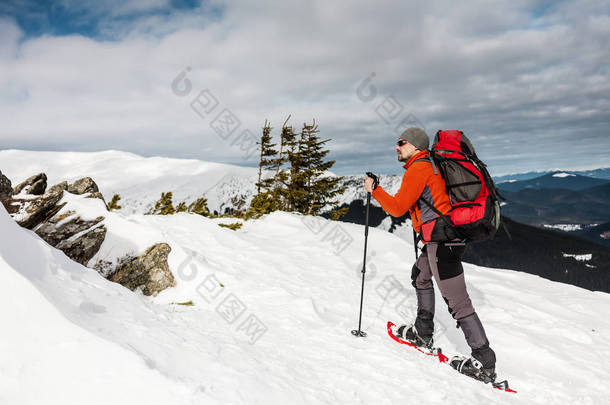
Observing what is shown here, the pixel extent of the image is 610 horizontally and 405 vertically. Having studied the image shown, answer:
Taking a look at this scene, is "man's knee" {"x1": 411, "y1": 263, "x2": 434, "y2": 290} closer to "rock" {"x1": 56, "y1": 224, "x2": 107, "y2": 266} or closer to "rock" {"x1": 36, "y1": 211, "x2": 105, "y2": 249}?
"rock" {"x1": 56, "y1": 224, "x2": 107, "y2": 266}

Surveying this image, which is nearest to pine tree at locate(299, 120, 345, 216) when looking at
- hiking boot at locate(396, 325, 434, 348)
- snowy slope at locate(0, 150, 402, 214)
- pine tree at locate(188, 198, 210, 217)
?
pine tree at locate(188, 198, 210, 217)

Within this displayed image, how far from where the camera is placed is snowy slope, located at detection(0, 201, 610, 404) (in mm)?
2445

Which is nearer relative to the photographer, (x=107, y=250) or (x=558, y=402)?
(x=558, y=402)

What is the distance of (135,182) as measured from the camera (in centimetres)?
9162

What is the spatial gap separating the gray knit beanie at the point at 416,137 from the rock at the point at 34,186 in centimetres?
895

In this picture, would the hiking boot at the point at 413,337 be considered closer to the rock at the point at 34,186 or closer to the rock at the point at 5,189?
the rock at the point at 5,189

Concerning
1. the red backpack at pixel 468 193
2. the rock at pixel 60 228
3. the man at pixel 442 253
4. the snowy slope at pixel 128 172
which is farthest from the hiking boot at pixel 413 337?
the snowy slope at pixel 128 172

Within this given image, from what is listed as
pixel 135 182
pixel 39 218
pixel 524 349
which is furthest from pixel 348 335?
pixel 135 182

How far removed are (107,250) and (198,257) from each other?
1.92 m

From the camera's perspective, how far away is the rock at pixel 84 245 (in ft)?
22.2

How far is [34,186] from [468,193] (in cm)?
977

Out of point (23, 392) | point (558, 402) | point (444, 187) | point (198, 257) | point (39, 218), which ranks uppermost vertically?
point (444, 187)

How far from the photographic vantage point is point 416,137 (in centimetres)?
452

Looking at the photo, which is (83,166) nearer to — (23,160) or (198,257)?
(23,160)
